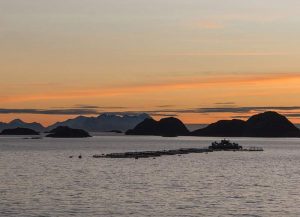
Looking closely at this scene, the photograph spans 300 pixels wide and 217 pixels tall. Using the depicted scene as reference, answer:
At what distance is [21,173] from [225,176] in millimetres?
40140

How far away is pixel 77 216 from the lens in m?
62.6

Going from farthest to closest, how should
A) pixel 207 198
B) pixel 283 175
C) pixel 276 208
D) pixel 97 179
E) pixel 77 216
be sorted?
pixel 283 175
pixel 97 179
pixel 207 198
pixel 276 208
pixel 77 216

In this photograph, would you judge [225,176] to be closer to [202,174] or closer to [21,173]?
[202,174]

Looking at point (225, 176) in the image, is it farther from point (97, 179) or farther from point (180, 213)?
point (180, 213)

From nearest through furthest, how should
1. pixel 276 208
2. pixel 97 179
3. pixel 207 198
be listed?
pixel 276 208, pixel 207 198, pixel 97 179

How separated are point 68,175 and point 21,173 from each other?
37.1ft

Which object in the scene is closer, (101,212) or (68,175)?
(101,212)

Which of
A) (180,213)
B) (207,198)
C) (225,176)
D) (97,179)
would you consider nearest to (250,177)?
(225,176)

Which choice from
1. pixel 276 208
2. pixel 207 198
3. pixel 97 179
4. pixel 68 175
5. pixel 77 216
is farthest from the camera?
pixel 68 175

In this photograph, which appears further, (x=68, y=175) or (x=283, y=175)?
(x=283, y=175)

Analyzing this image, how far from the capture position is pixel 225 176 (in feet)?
388

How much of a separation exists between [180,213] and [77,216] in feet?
36.1

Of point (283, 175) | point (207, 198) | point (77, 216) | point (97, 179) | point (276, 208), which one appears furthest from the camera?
point (283, 175)

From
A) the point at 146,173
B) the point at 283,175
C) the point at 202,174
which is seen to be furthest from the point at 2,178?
the point at 283,175
